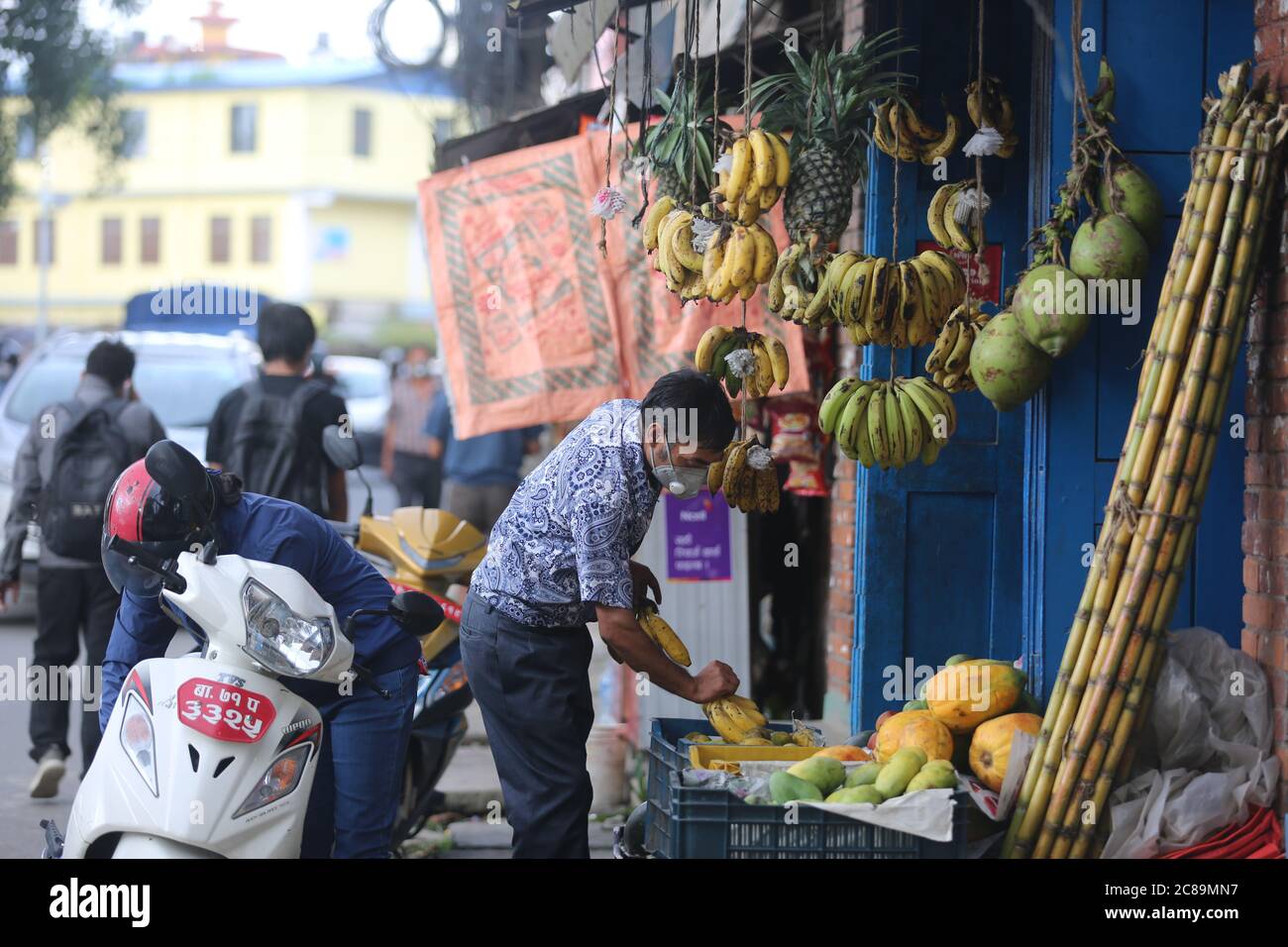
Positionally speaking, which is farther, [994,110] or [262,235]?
[262,235]

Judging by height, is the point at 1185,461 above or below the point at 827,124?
below

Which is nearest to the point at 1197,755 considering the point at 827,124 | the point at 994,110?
the point at 994,110

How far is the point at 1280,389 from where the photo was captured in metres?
4.26

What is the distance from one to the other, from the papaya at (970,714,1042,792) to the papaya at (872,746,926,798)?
28 cm

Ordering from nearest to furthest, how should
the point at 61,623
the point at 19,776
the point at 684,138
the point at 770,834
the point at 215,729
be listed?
the point at 215,729 → the point at 770,834 → the point at 684,138 → the point at 61,623 → the point at 19,776

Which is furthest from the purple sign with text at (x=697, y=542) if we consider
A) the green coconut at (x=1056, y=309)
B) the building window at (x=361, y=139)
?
the building window at (x=361, y=139)

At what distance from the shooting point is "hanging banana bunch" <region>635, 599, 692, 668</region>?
4.74m

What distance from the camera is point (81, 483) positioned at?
21.4 ft

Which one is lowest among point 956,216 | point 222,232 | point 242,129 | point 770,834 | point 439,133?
point 770,834

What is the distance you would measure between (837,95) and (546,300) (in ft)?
6.93

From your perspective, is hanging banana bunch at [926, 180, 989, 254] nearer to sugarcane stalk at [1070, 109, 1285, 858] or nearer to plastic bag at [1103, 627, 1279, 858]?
sugarcane stalk at [1070, 109, 1285, 858]

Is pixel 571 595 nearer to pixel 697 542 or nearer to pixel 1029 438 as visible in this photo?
pixel 1029 438

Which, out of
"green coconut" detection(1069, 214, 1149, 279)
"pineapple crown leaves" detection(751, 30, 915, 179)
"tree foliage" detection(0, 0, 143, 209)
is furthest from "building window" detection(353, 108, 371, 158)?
"green coconut" detection(1069, 214, 1149, 279)
